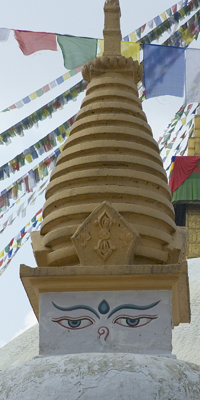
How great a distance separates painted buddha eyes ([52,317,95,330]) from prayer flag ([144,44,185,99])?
534cm

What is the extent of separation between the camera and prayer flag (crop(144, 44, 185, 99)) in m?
9.76

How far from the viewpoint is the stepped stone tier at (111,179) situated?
5.45 m

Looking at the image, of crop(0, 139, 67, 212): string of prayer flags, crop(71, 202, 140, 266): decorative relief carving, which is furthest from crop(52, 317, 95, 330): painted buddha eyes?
crop(0, 139, 67, 212): string of prayer flags

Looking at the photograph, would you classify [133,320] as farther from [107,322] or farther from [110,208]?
[110,208]

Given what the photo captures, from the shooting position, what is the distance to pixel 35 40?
941 centimetres

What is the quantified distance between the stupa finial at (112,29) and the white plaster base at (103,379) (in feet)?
10.7

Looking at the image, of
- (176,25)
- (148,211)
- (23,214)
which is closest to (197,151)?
(176,25)

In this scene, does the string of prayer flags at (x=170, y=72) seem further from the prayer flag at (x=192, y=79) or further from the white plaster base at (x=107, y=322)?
the white plaster base at (x=107, y=322)

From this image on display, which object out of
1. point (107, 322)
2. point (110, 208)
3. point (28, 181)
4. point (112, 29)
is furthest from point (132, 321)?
point (28, 181)

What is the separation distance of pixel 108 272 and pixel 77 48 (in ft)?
17.0

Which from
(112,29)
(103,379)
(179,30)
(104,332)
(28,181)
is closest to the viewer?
(103,379)

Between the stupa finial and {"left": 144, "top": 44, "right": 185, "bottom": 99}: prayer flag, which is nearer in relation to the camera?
the stupa finial

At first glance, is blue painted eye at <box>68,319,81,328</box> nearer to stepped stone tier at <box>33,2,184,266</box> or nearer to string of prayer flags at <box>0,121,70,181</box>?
stepped stone tier at <box>33,2,184,266</box>

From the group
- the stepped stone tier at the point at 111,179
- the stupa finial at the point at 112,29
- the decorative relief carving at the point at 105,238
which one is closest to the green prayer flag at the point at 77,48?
the stupa finial at the point at 112,29
